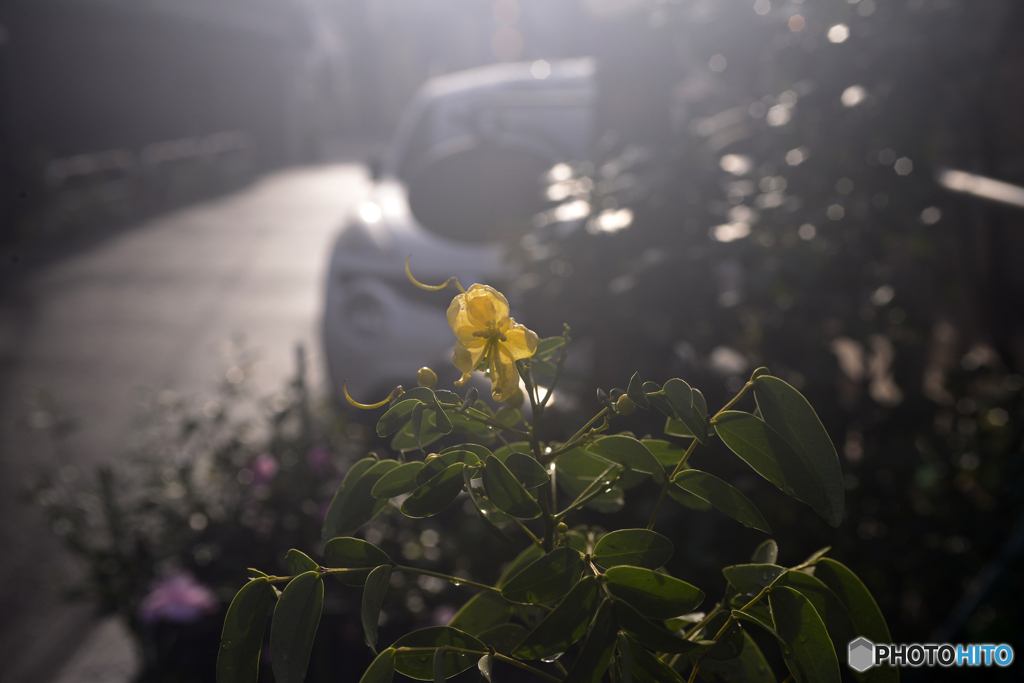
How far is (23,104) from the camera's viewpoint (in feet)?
33.3

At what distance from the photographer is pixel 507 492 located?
0.43 meters

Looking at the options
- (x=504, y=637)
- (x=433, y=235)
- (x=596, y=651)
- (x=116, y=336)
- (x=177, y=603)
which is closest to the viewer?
(x=596, y=651)

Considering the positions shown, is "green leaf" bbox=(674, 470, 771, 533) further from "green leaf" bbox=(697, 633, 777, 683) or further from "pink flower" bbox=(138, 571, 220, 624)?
"pink flower" bbox=(138, 571, 220, 624)

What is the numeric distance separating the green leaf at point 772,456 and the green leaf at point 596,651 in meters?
0.13

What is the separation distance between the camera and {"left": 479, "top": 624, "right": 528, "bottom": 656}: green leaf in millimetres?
499

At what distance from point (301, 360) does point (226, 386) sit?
0.35 m

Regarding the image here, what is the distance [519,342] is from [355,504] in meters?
0.17

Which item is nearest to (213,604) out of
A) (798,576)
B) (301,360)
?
(301,360)

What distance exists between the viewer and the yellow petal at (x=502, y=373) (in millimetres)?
440

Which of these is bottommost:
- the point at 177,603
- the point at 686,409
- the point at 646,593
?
the point at 177,603

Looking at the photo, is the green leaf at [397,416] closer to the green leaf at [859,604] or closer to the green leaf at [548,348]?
the green leaf at [548,348]

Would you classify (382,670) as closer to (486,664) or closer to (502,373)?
(486,664)

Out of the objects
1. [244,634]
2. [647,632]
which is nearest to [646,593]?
[647,632]

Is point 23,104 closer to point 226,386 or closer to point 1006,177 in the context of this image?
point 226,386
